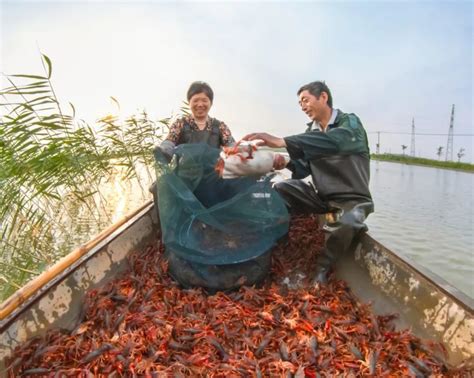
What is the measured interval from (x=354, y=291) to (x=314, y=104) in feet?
5.68

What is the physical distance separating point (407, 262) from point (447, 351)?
26.7 inches

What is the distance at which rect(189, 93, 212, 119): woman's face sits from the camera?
394cm

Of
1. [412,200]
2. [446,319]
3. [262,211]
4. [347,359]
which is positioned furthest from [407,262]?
[412,200]

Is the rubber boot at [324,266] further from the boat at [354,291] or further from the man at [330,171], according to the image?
the boat at [354,291]

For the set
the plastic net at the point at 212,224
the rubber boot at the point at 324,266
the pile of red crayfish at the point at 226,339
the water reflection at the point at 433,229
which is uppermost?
the plastic net at the point at 212,224

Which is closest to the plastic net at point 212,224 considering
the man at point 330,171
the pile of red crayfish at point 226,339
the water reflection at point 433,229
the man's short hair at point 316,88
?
the pile of red crayfish at point 226,339

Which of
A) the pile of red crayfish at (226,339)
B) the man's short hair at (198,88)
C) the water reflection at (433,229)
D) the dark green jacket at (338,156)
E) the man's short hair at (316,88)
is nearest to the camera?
the pile of red crayfish at (226,339)

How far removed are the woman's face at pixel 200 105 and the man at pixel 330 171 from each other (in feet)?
3.57

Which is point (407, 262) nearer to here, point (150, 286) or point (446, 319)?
point (446, 319)

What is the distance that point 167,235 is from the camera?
113 inches

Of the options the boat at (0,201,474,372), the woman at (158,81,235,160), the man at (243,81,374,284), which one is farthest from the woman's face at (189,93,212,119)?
the boat at (0,201,474,372)

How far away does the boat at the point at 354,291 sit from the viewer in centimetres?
198

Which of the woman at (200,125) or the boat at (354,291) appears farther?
the woman at (200,125)

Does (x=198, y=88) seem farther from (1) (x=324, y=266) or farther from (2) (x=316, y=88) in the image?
(1) (x=324, y=266)
